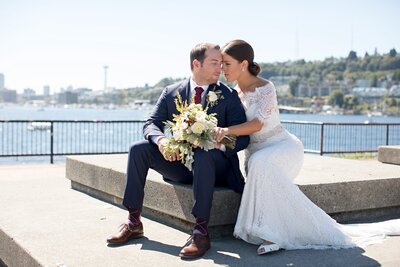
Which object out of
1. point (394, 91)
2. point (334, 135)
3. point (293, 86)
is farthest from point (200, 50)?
point (394, 91)

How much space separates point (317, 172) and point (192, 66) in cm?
210

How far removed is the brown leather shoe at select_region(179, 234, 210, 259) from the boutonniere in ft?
3.71

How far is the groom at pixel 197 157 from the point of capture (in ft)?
13.1

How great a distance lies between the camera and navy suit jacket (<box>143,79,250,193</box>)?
14.5ft

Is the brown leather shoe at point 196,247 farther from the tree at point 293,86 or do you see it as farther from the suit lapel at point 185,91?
→ the tree at point 293,86

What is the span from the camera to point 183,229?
15.4ft

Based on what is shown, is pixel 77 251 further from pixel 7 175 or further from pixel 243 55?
pixel 7 175

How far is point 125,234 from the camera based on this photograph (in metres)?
4.25

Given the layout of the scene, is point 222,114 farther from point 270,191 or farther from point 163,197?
point 163,197

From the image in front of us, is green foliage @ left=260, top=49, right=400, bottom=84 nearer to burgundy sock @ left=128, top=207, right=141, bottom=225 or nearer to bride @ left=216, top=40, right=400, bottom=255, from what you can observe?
bride @ left=216, top=40, right=400, bottom=255

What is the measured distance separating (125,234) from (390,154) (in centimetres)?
495

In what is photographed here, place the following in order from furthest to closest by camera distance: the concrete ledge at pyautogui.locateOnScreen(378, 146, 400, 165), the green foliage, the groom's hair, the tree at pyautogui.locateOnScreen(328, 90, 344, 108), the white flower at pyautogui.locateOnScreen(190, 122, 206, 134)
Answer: the green foliage, the tree at pyautogui.locateOnScreen(328, 90, 344, 108), the concrete ledge at pyautogui.locateOnScreen(378, 146, 400, 165), the groom's hair, the white flower at pyautogui.locateOnScreen(190, 122, 206, 134)

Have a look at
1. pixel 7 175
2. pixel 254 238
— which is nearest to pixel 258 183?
pixel 254 238

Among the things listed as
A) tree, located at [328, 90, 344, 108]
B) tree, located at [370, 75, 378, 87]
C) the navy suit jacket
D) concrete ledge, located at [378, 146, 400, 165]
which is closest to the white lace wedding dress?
the navy suit jacket
